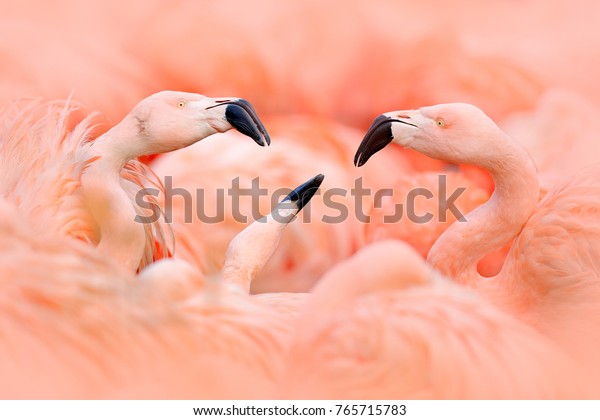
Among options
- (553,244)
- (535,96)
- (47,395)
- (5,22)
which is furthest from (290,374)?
(5,22)

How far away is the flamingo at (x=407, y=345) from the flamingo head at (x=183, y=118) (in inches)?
16.5

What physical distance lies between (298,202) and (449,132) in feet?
1.28

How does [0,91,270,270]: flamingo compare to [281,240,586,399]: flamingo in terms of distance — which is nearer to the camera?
[281,240,586,399]: flamingo

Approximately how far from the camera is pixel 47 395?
1.77 meters

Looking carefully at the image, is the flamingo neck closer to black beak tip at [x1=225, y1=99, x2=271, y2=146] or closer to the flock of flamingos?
the flock of flamingos

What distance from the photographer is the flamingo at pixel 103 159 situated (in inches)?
76.5

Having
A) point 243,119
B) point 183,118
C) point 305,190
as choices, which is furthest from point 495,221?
point 183,118

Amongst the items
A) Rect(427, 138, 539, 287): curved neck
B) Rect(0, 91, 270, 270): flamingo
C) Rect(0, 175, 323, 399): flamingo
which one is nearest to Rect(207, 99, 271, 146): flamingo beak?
Rect(0, 91, 270, 270): flamingo

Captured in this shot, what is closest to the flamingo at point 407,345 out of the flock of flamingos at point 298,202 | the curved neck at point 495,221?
the flock of flamingos at point 298,202

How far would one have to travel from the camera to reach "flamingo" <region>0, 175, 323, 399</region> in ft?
5.76

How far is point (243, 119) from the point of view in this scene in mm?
1961

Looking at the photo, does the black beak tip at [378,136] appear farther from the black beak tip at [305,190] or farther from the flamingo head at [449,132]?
the black beak tip at [305,190]

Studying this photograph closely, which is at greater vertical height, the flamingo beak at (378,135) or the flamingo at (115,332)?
the flamingo beak at (378,135)

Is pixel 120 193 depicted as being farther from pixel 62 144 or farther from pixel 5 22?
pixel 5 22
